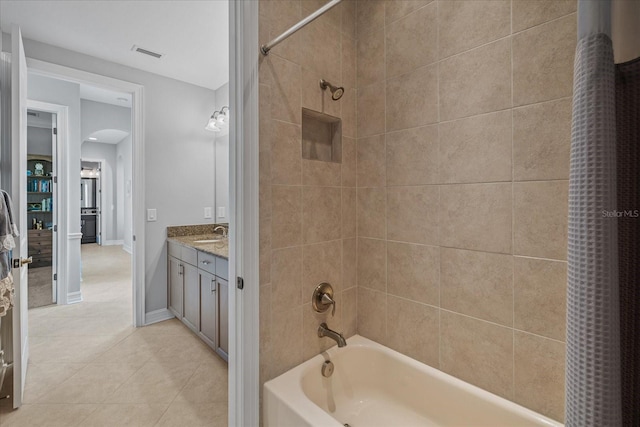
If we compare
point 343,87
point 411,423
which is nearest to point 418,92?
point 343,87

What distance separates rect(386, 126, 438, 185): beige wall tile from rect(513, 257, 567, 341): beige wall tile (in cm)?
52

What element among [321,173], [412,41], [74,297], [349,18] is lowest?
[74,297]

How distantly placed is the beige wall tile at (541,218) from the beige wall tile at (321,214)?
821mm

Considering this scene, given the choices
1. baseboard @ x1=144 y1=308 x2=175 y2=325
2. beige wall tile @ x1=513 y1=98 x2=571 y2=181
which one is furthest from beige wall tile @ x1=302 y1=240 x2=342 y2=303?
baseboard @ x1=144 y1=308 x2=175 y2=325

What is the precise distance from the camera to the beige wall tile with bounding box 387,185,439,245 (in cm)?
141

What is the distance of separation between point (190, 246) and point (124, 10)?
1.92 metres

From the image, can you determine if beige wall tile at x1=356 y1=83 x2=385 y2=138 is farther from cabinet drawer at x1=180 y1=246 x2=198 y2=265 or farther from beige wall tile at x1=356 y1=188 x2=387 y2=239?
cabinet drawer at x1=180 y1=246 x2=198 y2=265

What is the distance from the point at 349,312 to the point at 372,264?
317mm

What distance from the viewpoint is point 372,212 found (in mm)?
1662

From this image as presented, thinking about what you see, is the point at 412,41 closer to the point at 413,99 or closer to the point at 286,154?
the point at 413,99

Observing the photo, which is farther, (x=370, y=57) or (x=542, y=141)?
(x=370, y=57)

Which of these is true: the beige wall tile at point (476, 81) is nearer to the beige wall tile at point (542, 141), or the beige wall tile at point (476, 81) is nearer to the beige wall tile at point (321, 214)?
the beige wall tile at point (542, 141)

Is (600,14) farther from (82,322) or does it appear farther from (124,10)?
(82,322)

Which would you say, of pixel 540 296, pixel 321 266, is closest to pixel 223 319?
pixel 321 266
